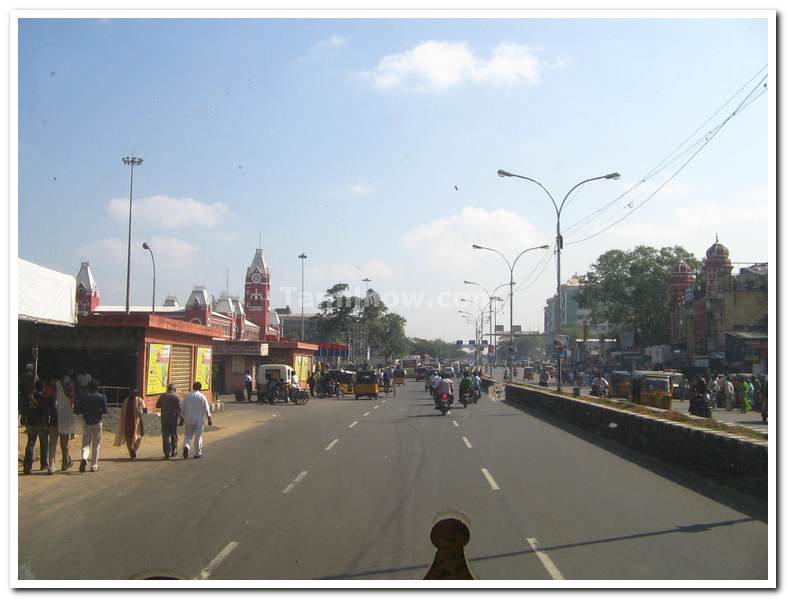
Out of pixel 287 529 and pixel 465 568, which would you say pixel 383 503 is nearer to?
pixel 287 529

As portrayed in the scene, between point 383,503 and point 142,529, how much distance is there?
3183mm

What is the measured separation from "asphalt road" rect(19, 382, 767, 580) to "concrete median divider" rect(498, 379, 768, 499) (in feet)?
1.23

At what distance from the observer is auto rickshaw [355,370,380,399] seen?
4478cm

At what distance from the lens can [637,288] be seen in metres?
78.6

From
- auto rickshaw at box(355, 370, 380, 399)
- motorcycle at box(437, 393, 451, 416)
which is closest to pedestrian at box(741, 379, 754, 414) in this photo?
motorcycle at box(437, 393, 451, 416)

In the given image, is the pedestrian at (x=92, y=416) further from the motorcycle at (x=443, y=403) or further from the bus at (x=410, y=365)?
the bus at (x=410, y=365)

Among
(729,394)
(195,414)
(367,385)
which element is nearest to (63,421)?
(195,414)

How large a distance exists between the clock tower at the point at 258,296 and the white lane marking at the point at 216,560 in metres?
86.5

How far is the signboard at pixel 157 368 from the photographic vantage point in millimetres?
25359

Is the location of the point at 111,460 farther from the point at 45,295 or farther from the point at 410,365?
the point at 410,365

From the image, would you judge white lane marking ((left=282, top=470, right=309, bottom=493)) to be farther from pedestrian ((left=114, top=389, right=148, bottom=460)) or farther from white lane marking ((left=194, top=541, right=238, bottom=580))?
pedestrian ((left=114, top=389, right=148, bottom=460))

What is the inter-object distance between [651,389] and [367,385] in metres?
16.4
